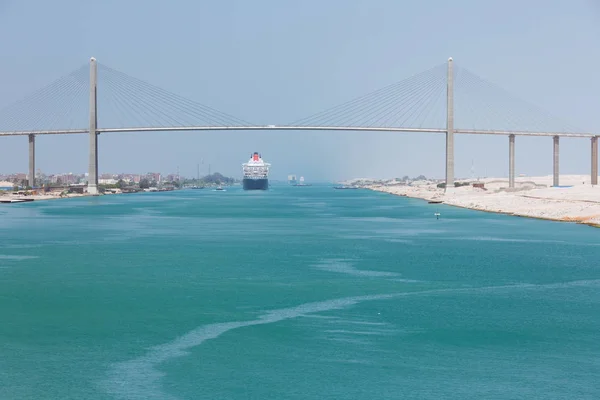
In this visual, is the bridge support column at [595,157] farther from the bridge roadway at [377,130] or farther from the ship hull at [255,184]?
the ship hull at [255,184]

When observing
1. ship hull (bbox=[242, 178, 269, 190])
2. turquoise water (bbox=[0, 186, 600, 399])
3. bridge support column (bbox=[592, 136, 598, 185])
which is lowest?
turquoise water (bbox=[0, 186, 600, 399])

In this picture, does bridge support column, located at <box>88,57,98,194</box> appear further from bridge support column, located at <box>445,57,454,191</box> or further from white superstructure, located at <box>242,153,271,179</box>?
white superstructure, located at <box>242,153,271,179</box>

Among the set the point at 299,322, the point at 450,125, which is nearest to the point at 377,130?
the point at 450,125

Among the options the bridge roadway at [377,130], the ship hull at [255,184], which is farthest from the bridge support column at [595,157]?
the ship hull at [255,184]

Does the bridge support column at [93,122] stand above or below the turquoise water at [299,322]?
above

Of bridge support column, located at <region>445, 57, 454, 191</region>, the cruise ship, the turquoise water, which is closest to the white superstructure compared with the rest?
the cruise ship

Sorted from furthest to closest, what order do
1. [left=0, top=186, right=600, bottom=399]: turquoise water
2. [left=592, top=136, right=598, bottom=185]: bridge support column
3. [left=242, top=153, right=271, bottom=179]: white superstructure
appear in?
[left=242, top=153, right=271, bottom=179]: white superstructure, [left=592, top=136, right=598, bottom=185]: bridge support column, [left=0, top=186, right=600, bottom=399]: turquoise water

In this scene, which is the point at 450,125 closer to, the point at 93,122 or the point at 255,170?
the point at 93,122

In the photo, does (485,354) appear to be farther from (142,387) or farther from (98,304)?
(98,304)
